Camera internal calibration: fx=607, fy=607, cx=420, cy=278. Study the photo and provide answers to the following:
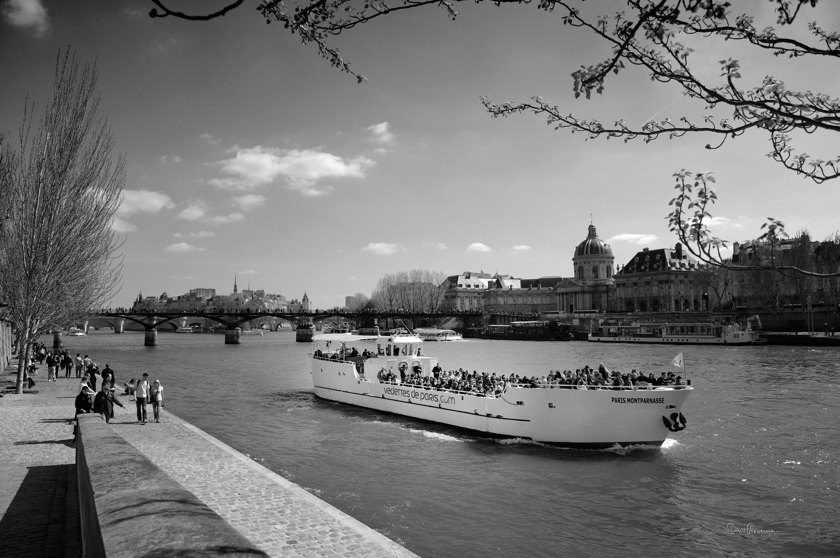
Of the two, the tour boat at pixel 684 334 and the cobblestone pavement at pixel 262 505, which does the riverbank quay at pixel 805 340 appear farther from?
the cobblestone pavement at pixel 262 505

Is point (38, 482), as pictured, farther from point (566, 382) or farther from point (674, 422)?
point (674, 422)

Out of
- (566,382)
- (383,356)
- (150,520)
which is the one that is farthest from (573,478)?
(383,356)

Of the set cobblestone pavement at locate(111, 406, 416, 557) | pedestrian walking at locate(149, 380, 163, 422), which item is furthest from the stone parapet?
pedestrian walking at locate(149, 380, 163, 422)

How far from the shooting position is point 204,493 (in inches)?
535

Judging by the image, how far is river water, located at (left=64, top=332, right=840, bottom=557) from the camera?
47.5ft

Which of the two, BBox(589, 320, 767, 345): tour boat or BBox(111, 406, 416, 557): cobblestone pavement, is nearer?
BBox(111, 406, 416, 557): cobblestone pavement

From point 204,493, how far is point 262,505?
5.73 feet

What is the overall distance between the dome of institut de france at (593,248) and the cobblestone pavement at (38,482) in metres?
168

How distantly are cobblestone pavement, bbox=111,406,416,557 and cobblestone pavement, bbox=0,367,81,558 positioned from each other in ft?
7.73

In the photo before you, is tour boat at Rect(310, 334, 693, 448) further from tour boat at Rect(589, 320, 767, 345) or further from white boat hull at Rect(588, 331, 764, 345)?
tour boat at Rect(589, 320, 767, 345)

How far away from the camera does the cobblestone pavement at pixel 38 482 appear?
966 cm

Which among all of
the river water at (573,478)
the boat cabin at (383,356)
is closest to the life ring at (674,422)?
the river water at (573,478)

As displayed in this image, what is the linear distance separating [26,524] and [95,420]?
4.26m

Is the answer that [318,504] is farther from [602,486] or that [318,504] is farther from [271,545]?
[602,486]
